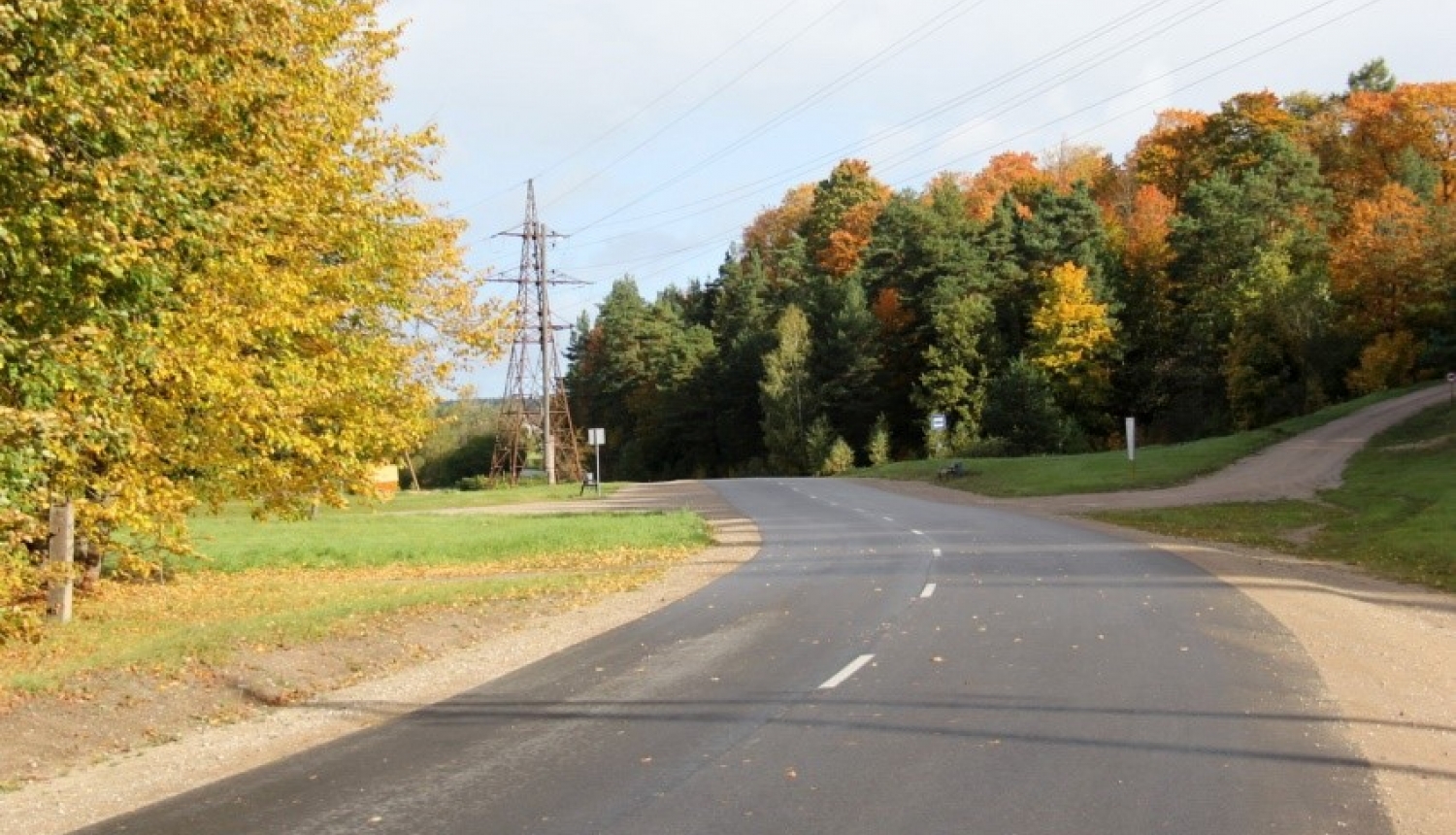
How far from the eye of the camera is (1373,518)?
29.1 meters

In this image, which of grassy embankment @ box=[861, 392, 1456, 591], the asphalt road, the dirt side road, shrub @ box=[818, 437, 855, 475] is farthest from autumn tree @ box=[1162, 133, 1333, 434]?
the asphalt road

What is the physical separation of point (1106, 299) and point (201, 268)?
72.5m

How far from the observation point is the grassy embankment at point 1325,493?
23312 mm

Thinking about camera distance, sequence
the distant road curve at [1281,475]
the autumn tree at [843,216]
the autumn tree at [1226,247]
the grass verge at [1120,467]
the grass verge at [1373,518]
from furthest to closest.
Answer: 1. the autumn tree at [843,216]
2. the autumn tree at [1226,247]
3. the grass verge at [1120,467]
4. the distant road curve at [1281,475]
5. the grass verge at [1373,518]

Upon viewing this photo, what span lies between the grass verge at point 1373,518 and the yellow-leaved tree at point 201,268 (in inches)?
626

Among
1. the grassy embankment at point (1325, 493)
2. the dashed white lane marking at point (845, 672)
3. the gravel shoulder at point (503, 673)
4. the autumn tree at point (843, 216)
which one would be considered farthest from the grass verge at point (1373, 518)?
the autumn tree at point (843, 216)

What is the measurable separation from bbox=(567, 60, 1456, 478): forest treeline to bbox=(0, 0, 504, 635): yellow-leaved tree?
184 ft

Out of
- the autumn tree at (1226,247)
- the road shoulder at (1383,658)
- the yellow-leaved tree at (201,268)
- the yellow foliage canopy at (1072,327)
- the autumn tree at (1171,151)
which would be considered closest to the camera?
the road shoulder at (1383,658)

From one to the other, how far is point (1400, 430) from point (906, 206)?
162 ft

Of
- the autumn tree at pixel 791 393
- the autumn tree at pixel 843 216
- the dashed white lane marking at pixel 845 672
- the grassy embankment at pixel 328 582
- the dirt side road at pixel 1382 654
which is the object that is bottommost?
the dirt side road at pixel 1382 654

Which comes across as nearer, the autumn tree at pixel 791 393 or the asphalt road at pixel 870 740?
the asphalt road at pixel 870 740

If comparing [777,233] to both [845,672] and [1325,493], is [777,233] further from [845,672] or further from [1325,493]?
[845,672]

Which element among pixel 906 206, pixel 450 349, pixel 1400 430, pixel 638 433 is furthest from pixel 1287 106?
pixel 450 349

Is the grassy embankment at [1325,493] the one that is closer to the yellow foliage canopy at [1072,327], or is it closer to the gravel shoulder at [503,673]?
the gravel shoulder at [503,673]
